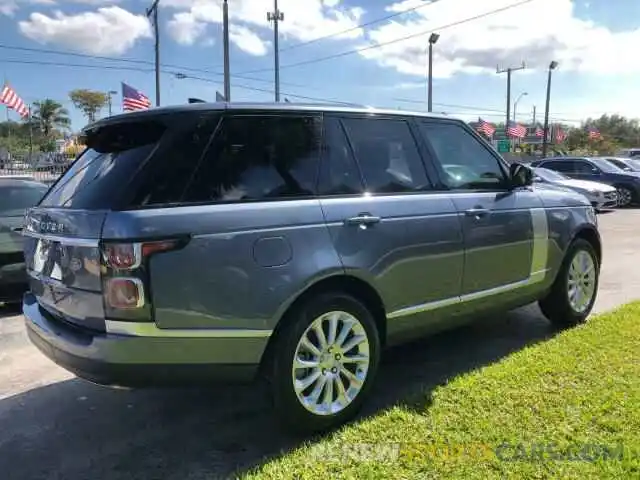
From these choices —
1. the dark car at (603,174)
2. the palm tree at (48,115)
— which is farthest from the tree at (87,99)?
the dark car at (603,174)

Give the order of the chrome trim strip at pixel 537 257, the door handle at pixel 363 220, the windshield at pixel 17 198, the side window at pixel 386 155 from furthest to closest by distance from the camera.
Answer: the windshield at pixel 17 198 < the chrome trim strip at pixel 537 257 < the side window at pixel 386 155 < the door handle at pixel 363 220

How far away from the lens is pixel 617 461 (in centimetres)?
302

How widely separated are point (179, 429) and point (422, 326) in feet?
5.49

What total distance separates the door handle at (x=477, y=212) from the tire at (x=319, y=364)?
114 cm

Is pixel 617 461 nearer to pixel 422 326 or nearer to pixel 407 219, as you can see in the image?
pixel 422 326

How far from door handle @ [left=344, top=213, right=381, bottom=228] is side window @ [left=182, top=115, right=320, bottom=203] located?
0.92ft

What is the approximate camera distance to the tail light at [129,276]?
284cm

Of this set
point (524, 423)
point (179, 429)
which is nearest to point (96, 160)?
point (179, 429)

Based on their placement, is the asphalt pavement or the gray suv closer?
the gray suv

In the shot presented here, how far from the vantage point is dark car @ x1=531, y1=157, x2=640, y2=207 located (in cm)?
1948

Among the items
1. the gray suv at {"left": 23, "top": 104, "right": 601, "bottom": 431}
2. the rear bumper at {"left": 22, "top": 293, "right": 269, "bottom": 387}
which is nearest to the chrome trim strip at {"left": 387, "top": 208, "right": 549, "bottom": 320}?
the gray suv at {"left": 23, "top": 104, "right": 601, "bottom": 431}

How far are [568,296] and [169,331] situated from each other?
12.2 ft

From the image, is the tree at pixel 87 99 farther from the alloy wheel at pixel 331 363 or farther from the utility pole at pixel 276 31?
the alloy wheel at pixel 331 363

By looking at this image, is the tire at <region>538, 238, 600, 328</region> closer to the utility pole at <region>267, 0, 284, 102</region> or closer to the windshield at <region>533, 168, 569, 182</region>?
the windshield at <region>533, 168, 569, 182</region>
